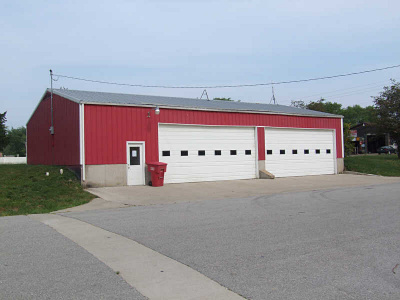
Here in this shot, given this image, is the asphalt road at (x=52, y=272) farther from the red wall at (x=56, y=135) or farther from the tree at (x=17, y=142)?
the tree at (x=17, y=142)

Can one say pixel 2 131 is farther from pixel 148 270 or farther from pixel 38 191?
pixel 148 270

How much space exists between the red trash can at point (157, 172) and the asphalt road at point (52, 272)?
9461 millimetres

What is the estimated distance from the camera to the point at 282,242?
663 cm

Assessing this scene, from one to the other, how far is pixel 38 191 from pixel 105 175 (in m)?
3.19

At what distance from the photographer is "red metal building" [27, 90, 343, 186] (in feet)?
54.6

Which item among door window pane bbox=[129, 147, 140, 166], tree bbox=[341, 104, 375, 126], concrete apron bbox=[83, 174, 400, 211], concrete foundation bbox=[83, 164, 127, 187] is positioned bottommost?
concrete apron bbox=[83, 174, 400, 211]

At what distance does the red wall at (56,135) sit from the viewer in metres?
17.2

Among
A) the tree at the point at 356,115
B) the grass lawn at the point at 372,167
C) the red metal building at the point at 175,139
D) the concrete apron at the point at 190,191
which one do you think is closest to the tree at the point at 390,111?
the grass lawn at the point at 372,167

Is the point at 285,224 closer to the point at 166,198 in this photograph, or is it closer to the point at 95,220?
the point at 95,220

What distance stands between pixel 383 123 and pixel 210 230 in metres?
32.0

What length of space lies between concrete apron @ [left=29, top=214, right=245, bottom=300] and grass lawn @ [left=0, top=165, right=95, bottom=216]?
15.7 feet

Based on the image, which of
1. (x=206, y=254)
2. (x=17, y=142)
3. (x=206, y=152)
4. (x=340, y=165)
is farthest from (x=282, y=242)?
(x=17, y=142)

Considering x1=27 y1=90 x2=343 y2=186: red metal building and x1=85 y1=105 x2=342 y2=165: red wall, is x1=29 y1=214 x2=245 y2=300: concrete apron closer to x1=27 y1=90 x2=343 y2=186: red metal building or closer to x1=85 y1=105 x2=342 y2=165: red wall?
x1=85 y1=105 x2=342 y2=165: red wall

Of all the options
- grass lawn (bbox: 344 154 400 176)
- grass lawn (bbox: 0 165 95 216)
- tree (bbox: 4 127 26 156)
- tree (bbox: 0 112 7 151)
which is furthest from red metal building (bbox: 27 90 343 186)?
tree (bbox: 4 127 26 156)
